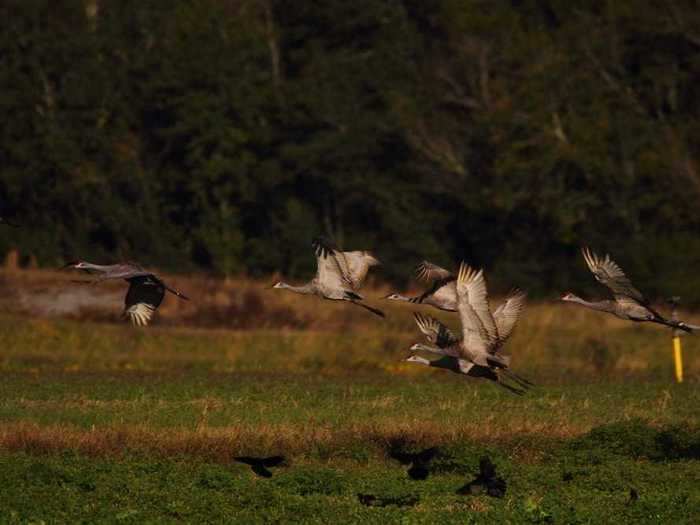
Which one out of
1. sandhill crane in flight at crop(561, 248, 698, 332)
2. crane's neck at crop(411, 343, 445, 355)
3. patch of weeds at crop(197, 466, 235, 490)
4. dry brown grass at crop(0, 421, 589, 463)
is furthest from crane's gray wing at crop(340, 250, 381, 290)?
patch of weeds at crop(197, 466, 235, 490)

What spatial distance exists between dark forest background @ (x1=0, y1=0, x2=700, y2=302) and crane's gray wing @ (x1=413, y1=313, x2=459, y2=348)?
30.1 metres

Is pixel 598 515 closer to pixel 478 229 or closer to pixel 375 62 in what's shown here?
pixel 478 229

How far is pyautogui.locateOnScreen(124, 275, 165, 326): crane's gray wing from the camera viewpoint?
2211cm

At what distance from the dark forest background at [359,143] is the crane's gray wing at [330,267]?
30333 millimetres

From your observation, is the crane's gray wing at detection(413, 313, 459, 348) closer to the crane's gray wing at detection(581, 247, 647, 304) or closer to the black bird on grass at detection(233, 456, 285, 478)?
the crane's gray wing at detection(581, 247, 647, 304)

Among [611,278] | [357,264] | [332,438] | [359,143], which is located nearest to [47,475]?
[332,438]

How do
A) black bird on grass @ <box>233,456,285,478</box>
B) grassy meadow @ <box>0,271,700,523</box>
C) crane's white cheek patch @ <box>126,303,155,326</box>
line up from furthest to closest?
crane's white cheek patch @ <box>126,303,155,326</box>, black bird on grass @ <box>233,456,285,478</box>, grassy meadow @ <box>0,271,700,523</box>

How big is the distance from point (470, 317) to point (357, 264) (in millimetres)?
1787

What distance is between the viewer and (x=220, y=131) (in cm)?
5522

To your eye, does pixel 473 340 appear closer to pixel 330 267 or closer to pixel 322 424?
pixel 330 267

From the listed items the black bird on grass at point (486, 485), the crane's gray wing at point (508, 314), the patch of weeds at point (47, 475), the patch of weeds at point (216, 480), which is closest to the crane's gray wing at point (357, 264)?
the crane's gray wing at point (508, 314)

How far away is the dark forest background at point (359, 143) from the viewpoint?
53500mm

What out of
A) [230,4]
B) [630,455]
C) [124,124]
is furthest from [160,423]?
[230,4]

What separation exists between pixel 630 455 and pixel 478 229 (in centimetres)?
3514
